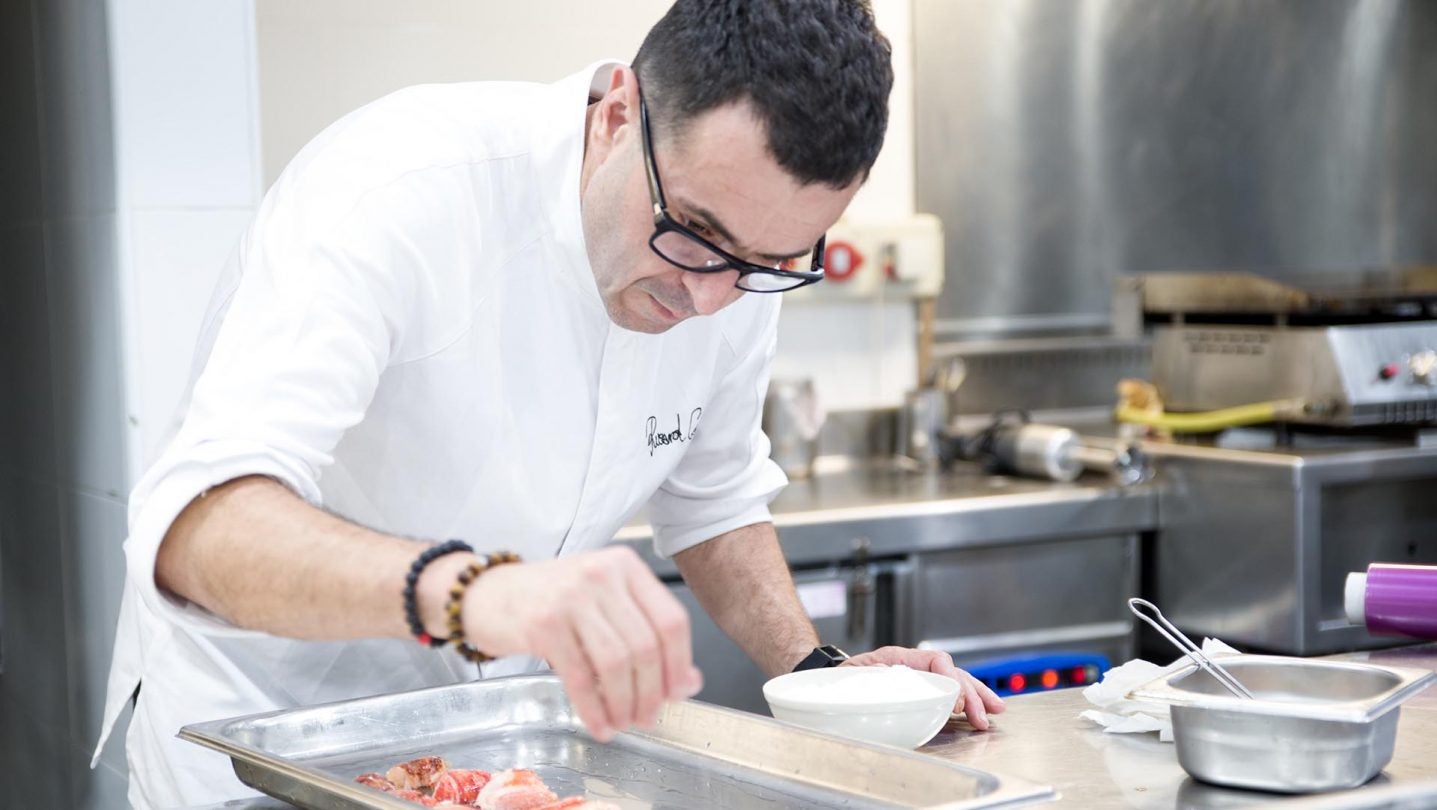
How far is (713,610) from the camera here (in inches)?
86.5

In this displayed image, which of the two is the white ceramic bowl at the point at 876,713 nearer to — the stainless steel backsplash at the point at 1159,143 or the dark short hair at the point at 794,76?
the dark short hair at the point at 794,76

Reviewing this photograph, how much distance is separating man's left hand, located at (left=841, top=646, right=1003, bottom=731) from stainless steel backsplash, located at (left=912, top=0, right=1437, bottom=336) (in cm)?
240

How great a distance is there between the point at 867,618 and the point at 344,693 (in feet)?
5.31

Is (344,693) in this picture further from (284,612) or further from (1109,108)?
(1109,108)

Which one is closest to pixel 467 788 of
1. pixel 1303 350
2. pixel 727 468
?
pixel 727 468

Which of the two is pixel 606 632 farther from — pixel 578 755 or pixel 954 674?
pixel 954 674

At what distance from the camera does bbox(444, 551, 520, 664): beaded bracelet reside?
120cm

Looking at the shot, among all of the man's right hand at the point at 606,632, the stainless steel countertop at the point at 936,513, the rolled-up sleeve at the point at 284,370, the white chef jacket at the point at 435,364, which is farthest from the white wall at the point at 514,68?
the man's right hand at the point at 606,632

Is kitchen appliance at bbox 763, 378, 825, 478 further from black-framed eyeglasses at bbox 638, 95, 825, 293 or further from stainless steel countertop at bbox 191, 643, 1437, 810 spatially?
black-framed eyeglasses at bbox 638, 95, 825, 293

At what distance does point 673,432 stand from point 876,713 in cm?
49

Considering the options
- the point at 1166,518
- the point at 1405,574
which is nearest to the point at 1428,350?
the point at 1166,518

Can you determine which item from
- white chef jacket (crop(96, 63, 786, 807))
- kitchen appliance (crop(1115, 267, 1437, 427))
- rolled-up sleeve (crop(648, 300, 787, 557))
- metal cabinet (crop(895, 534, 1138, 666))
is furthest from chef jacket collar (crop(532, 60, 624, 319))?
kitchen appliance (crop(1115, 267, 1437, 427))

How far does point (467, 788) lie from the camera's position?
4.77 feet

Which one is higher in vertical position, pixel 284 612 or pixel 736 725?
pixel 284 612
